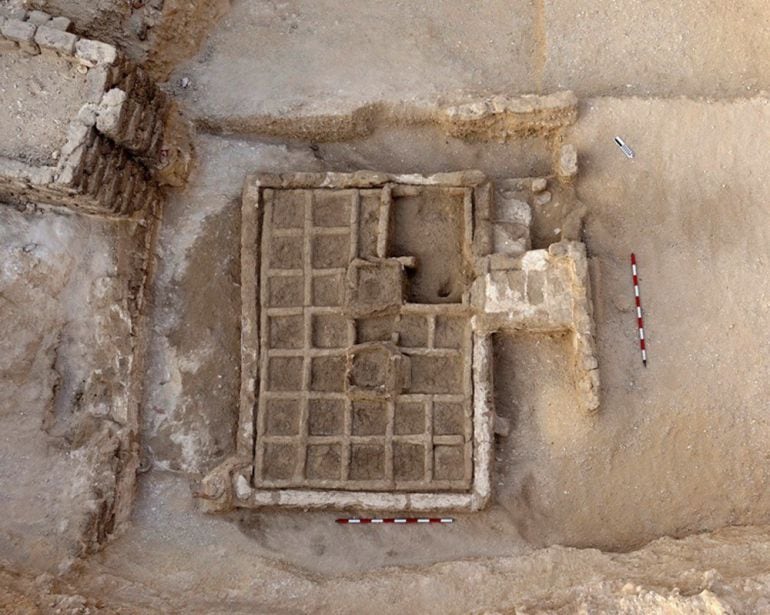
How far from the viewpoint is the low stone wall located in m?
5.34

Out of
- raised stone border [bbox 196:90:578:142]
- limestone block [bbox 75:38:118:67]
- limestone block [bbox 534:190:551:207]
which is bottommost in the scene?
limestone block [bbox 534:190:551:207]

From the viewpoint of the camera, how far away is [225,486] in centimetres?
618

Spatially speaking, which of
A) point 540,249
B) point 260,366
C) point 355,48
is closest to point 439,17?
point 355,48

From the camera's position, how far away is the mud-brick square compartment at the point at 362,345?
20.5 ft

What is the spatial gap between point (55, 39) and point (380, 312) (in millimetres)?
3240

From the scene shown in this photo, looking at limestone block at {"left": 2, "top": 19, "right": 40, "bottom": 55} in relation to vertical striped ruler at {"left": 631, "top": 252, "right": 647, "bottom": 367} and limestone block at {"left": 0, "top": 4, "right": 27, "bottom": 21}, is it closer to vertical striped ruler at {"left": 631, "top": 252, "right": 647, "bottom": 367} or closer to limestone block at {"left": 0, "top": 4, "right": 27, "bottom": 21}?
limestone block at {"left": 0, "top": 4, "right": 27, "bottom": 21}

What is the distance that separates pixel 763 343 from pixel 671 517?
1.65m

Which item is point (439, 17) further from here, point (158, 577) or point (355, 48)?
point (158, 577)

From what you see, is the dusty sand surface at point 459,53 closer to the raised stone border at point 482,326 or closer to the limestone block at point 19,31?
the raised stone border at point 482,326

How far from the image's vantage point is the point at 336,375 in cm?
644

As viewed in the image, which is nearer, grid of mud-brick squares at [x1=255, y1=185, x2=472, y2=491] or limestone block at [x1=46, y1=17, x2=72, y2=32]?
limestone block at [x1=46, y1=17, x2=72, y2=32]

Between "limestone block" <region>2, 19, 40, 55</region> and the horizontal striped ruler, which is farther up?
"limestone block" <region>2, 19, 40, 55</region>

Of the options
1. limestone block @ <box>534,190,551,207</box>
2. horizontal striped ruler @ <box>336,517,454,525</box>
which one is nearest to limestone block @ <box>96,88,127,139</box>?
limestone block @ <box>534,190,551,207</box>

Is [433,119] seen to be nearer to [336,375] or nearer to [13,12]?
[336,375]
